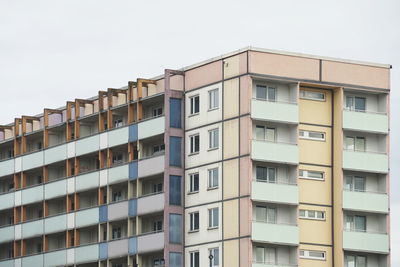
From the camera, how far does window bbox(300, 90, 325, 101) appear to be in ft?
422

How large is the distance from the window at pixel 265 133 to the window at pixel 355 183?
7681mm

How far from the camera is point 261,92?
126312 mm

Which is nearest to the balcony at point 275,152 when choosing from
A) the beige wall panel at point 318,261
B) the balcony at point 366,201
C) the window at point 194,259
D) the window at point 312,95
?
the window at point 312,95

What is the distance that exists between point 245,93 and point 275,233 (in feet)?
38.7

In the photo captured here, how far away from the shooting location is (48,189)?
148m

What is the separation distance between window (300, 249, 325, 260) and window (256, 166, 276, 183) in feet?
21.2

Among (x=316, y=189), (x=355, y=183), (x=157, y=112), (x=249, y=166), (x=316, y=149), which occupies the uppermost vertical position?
(x=157, y=112)

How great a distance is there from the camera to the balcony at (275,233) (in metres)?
124

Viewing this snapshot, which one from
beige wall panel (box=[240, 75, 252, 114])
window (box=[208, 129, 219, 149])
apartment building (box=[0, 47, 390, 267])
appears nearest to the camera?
beige wall panel (box=[240, 75, 252, 114])

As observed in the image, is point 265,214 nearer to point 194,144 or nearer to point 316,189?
point 316,189

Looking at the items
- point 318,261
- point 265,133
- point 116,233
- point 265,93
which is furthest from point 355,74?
point 116,233

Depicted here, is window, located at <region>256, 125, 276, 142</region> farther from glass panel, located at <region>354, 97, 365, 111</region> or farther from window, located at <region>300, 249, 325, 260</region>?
window, located at <region>300, 249, 325, 260</region>

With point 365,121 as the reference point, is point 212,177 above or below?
below

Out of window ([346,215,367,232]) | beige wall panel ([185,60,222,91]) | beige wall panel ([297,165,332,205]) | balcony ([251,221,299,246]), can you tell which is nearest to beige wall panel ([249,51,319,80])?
beige wall panel ([185,60,222,91])
